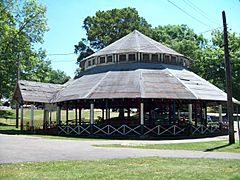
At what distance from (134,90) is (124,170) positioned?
714 inches

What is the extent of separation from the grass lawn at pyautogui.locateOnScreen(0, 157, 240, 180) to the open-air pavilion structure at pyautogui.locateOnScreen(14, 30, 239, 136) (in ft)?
49.9

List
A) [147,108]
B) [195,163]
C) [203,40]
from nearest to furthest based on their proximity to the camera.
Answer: [195,163] < [147,108] < [203,40]

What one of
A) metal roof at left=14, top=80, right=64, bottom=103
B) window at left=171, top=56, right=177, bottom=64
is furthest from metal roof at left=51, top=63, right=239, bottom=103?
metal roof at left=14, top=80, right=64, bottom=103

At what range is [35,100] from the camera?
3569cm

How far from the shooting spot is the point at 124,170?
10859 millimetres

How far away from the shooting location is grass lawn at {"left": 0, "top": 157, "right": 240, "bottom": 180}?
977cm

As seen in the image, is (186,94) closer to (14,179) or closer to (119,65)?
(119,65)

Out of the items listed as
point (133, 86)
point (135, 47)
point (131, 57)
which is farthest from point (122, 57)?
point (133, 86)

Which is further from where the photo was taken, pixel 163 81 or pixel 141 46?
pixel 141 46

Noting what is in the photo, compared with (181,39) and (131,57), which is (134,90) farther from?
(181,39)

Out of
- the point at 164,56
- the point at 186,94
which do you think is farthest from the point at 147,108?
the point at 186,94

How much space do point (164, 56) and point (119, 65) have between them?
5.02 m

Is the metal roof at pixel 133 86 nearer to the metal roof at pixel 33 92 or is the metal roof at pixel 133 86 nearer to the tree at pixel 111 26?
the metal roof at pixel 33 92

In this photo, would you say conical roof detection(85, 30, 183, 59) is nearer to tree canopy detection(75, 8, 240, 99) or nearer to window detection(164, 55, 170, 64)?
window detection(164, 55, 170, 64)
